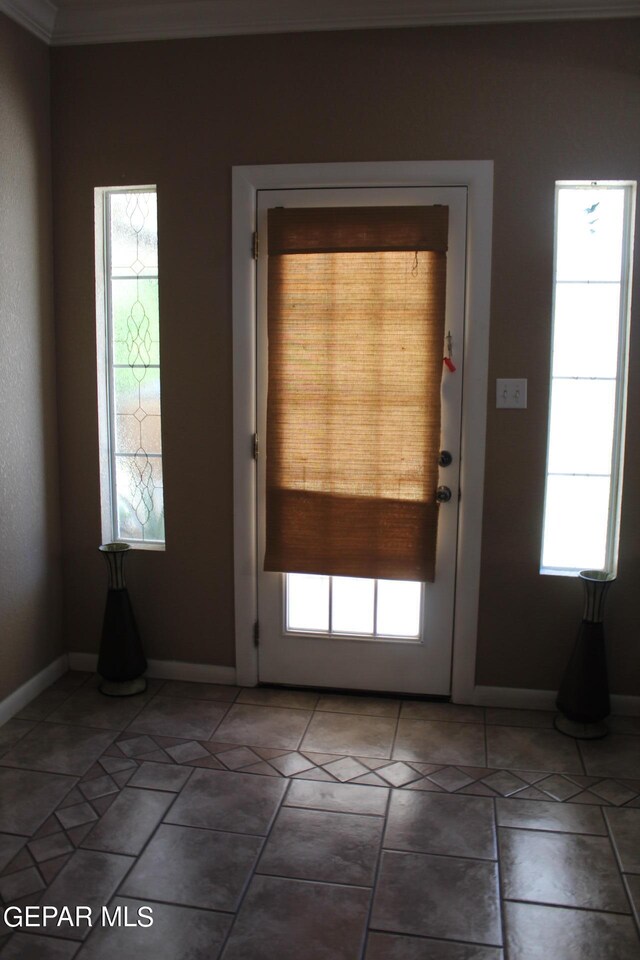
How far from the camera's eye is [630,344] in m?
2.93

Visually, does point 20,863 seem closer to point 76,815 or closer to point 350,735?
point 76,815

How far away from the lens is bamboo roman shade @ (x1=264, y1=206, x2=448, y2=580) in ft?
9.75

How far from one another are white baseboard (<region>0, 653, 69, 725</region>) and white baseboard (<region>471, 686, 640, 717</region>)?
179 centimetres

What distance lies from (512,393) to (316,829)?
5.60ft

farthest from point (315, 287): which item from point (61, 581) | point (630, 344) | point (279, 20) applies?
point (61, 581)

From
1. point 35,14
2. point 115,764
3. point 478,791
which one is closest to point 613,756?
point 478,791

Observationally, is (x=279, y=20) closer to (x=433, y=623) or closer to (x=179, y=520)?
(x=179, y=520)

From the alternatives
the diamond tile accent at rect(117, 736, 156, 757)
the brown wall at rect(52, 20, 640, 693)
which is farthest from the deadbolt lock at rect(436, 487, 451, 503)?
the diamond tile accent at rect(117, 736, 156, 757)

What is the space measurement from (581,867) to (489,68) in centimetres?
270

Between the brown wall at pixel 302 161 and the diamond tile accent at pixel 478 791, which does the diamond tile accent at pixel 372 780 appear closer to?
the diamond tile accent at pixel 478 791

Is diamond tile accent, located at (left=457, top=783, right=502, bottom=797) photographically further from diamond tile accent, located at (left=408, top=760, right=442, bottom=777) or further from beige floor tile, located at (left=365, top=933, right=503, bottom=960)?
beige floor tile, located at (left=365, top=933, right=503, bottom=960)

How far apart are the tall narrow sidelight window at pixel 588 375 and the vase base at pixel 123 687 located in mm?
1738

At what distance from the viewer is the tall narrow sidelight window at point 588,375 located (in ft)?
9.64

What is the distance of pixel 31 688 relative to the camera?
10.5 feet
